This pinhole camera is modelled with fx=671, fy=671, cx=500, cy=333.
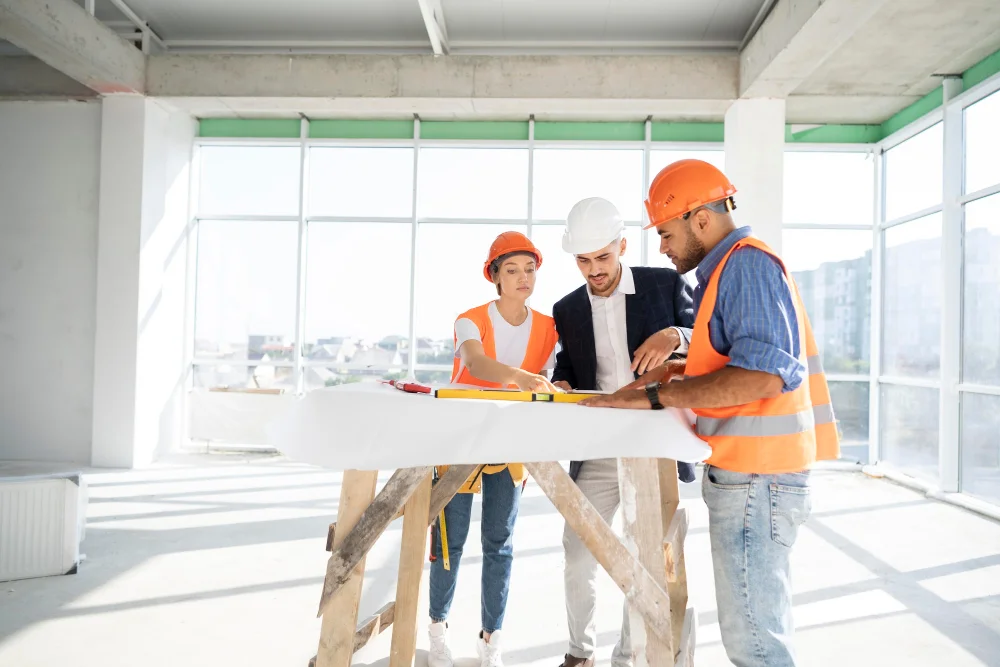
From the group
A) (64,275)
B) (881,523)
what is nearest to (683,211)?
(881,523)

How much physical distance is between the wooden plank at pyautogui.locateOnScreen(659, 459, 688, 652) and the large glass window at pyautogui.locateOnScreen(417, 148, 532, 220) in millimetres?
6383

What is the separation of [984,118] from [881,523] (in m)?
3.91

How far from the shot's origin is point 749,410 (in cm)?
165

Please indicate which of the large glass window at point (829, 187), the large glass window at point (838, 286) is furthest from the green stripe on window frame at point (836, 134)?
the large glass window at point (838, 286)

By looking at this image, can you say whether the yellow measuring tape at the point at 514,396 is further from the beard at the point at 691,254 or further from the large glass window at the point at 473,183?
the large glass window at the point at 473,183

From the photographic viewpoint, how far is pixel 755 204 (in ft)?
21.8

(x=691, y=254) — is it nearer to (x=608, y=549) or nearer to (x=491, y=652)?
(x=608, y=549)

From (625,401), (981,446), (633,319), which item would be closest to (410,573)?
(625,401)

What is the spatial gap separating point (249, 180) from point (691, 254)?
788 centimetres

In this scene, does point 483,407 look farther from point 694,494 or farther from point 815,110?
point 815,110

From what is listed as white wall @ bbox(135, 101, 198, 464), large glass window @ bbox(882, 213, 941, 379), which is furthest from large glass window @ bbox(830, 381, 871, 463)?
white wall @ bbox(135, 101, 198, 464)

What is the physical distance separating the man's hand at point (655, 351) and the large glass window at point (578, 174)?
6290mm

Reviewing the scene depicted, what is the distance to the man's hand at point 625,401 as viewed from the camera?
1660 mm

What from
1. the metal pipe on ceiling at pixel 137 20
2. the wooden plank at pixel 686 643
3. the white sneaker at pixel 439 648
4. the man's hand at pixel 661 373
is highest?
the metal pipe on ceiling at pixel 137 20
